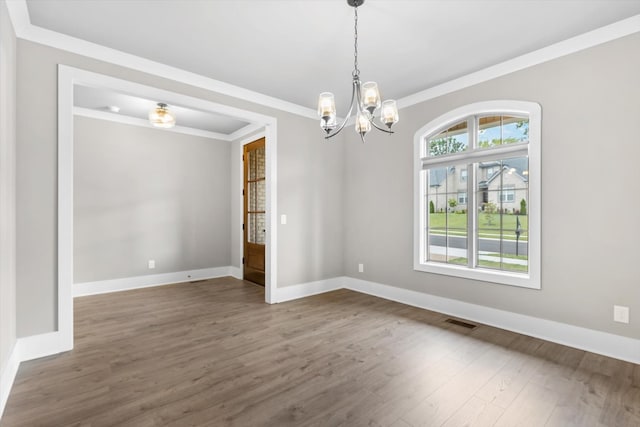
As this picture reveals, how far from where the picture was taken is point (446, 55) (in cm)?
302

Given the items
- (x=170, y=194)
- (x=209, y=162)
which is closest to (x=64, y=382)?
(x=170, y=194)

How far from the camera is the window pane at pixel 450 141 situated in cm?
366

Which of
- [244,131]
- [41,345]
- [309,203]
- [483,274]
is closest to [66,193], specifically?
[41,345]

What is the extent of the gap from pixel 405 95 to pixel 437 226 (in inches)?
70.8

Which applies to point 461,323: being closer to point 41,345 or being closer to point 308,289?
point 308,289

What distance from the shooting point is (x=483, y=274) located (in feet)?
11.0

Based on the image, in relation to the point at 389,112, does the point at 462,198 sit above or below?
below

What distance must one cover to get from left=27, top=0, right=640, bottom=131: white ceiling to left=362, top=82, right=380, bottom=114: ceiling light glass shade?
25.7 inches

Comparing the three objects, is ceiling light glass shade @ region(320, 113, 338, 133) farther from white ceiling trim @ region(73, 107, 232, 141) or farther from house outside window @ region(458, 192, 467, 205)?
white ceiling trim @ region(73, 107, 232, 141)

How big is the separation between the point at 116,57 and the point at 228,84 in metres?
1.14

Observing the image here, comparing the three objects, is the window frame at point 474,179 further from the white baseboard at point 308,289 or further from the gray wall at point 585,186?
the white baseboard at point 308,289

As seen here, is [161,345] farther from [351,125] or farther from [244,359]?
[351,125]

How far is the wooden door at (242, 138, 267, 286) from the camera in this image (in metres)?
5.27

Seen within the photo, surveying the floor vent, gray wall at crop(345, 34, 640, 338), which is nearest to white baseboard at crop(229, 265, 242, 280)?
the floor vent
